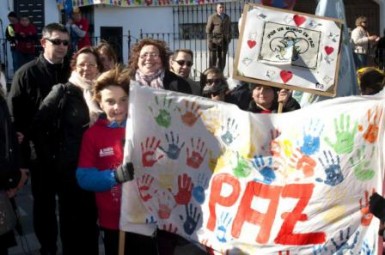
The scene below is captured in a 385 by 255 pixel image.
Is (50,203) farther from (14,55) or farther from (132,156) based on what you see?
(14,55)

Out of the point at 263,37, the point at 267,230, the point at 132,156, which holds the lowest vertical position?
the point at 267,230

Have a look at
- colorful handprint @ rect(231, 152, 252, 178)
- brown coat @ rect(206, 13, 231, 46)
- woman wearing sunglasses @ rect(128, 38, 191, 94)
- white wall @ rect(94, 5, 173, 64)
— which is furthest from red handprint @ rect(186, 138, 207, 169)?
white wall @ rect(94, 5, 173, 64)

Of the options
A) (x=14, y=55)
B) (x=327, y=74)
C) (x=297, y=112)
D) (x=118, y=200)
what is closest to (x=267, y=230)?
(x=297, y=112)

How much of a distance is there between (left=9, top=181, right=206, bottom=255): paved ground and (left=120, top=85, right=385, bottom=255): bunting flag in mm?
141

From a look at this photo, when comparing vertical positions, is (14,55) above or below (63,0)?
below

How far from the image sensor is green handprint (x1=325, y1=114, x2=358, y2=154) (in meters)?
4.01

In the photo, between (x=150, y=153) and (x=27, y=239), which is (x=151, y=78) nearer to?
(x=150, y=153)

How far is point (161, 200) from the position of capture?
4438 mm

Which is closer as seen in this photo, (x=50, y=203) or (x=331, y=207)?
(x=331, y=207)

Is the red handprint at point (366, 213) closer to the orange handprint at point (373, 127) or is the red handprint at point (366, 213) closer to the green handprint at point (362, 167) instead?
the green handprint at point (362, 167)

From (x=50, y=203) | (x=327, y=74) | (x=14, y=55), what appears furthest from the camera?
(x=14, y=55)

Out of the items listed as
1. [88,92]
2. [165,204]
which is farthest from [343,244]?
[88,92]

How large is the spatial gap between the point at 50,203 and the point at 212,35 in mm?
9814

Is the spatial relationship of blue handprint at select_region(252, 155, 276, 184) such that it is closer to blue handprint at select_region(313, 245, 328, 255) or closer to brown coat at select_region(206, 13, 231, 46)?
blue handprint at select_region(313, 245, 328, 255)
